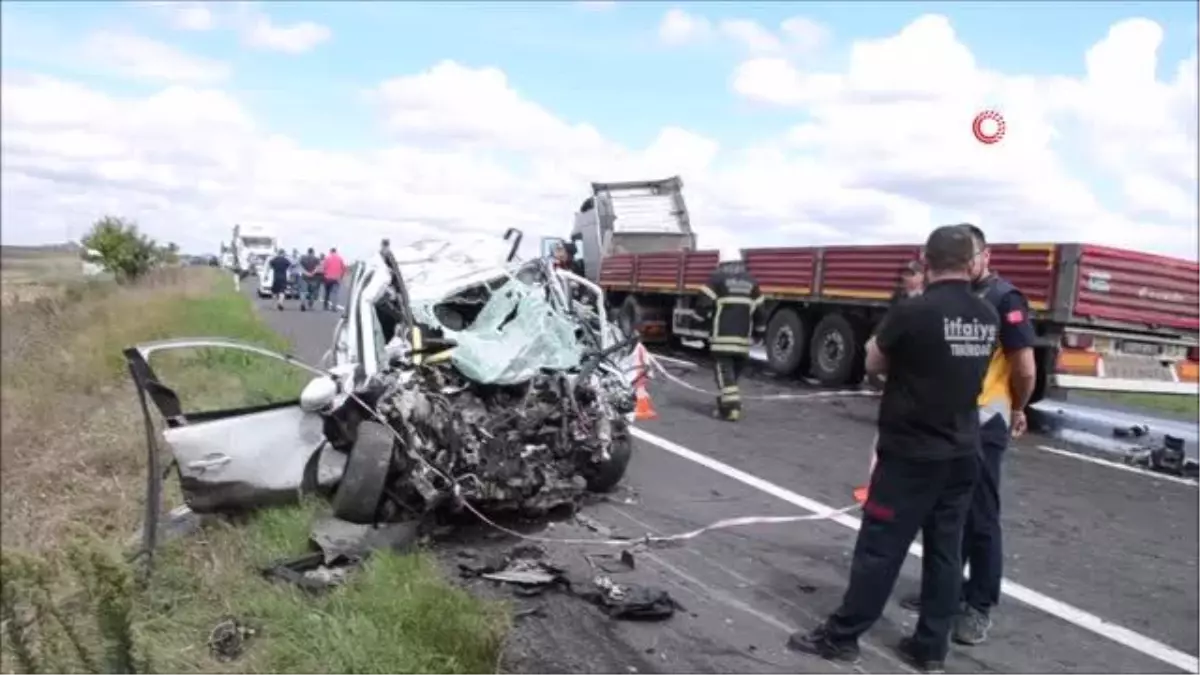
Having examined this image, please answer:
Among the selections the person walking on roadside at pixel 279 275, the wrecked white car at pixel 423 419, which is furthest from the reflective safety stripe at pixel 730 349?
the person walking on roadside at pixel 279 275

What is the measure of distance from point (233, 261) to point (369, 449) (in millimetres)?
29840

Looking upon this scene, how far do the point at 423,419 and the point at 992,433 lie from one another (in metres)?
2.76

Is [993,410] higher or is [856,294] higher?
[856,294]

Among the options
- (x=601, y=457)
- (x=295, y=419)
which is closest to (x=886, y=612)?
(x=601, y=457)

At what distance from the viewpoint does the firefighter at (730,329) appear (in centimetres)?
1012

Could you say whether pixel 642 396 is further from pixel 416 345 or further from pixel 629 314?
Answer: pixel 629 314

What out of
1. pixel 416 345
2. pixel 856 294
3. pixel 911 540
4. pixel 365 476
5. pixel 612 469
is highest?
pixel 856 294

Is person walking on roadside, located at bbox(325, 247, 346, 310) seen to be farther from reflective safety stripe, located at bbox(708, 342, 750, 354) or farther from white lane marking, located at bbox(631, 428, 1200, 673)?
white lane marking, located at bbox(631, 428, 1200, 673)

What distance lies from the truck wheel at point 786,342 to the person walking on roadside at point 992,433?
898 centimetres

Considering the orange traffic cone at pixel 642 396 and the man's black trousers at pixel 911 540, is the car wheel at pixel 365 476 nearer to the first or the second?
the man's black trousers at pixel 911 540

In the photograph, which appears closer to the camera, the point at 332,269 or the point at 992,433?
the point at 992,433

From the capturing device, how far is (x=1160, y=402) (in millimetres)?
12625

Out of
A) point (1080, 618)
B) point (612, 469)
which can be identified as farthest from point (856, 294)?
point (1080, 618)

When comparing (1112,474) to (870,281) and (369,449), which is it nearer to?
(870,281)
